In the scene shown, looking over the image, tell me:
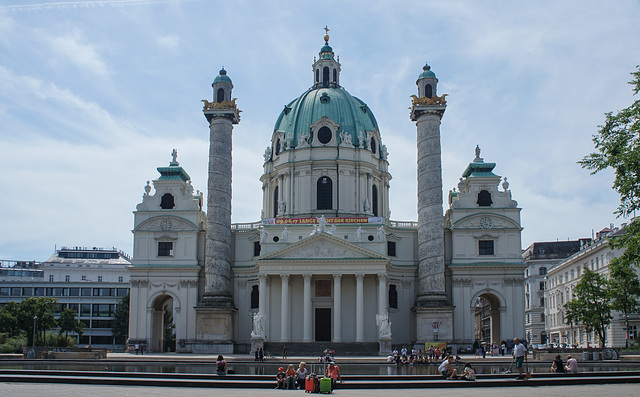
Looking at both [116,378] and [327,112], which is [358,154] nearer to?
[327,112]

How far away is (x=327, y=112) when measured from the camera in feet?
236

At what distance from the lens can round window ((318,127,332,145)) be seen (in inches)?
2788

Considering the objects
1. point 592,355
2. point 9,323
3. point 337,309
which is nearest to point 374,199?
point 337,309

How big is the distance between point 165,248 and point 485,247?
1160 inches

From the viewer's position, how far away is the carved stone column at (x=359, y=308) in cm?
5825

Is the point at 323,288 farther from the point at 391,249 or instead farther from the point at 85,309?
the point at 85,309

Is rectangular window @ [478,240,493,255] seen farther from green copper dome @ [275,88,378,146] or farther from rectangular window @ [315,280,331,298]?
green copper dome @ [275,88,378,146]

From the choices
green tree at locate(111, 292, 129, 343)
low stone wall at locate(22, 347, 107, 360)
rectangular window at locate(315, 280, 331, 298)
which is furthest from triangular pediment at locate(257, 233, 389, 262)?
green tree at locate(111, 292, 129, 343)

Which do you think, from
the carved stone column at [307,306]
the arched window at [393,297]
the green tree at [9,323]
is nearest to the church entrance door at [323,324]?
the carved stone column at [307,306]

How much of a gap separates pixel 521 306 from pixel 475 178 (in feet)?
40.3

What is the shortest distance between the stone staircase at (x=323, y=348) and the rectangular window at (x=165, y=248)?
14017 mm

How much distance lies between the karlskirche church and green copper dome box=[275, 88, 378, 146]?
428 centimetres

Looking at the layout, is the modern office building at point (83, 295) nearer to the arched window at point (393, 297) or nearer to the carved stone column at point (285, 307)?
the carved stone column at point (285, 307)

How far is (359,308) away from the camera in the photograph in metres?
58.6
